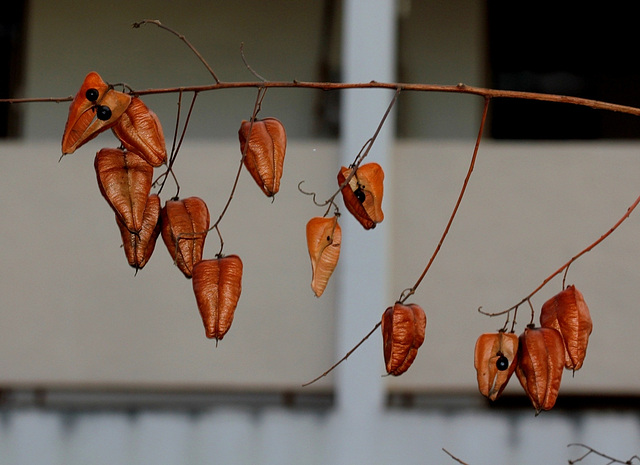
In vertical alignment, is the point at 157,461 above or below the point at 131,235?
below

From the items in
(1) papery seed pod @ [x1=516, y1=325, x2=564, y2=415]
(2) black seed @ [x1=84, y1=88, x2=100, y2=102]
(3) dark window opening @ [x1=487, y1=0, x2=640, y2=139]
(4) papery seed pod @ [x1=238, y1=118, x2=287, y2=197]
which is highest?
(3) dark window opening @ [x1=487, y1=0, x2=640, y2=139]

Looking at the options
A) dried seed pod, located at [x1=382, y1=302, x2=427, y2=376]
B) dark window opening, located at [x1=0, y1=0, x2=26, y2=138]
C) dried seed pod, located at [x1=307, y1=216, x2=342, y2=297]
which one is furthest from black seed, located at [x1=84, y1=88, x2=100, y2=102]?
dark window opening, located at [x1=0, y1=0, x2=26, y2=138]

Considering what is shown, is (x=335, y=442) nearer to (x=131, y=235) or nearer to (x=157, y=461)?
(x=157, y=461)

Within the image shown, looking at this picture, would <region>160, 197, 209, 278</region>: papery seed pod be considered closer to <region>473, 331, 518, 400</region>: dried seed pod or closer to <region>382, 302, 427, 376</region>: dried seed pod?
<region>382, 302, 427, 376</region>: dried seed pod

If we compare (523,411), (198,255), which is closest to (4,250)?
(523,411)

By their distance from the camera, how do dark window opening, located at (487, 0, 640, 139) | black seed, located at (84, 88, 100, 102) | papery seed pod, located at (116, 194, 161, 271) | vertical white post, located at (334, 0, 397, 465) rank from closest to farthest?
1. black seed, located at (84, 88, 100, 102)
2. papery seed pod, located at (116, 194, 161, 271)
3. vertical white post, located at (334, 0, 397, 465)
4. dark window opening, located at (487, 0, 640, 139)

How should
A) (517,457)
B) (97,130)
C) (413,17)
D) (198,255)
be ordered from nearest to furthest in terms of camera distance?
1. (97,130)
2. (198,255)
3. (517,457)
4. (413,17)

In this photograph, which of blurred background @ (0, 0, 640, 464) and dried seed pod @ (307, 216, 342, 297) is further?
blurred background @ (0, 0, 640, 464)
